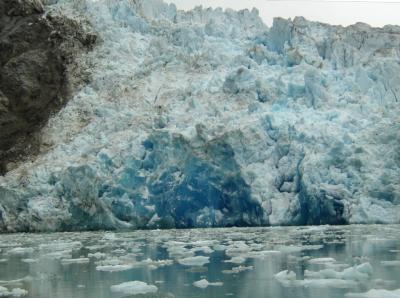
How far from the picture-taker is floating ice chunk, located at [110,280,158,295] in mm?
5410

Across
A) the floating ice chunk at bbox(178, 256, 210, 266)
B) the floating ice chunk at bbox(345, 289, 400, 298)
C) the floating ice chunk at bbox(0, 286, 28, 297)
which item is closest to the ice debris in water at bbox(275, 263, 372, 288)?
the floating ice chunk at bbox(345, 289, 400, 298)

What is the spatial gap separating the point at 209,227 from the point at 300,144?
9.38ft

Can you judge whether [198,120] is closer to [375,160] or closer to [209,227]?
[209,227]

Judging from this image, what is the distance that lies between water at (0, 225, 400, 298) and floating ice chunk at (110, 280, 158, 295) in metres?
0.08

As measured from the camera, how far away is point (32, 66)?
19969 mm

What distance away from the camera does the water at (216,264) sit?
5.34 metres

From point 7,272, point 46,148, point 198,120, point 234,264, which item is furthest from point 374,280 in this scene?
point 46,148

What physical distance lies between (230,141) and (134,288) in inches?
331

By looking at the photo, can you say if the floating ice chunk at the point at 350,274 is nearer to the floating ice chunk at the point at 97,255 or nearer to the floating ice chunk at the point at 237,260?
the floating ice chunk at the point at 237,260

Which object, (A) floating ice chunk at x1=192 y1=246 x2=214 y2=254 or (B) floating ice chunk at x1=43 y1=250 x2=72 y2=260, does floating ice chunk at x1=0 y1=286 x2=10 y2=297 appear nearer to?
(B) floating ice chunk at x1=43 y1=250 x2=72 y2=260

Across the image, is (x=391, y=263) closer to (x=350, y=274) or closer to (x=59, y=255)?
(x=350, y=274)

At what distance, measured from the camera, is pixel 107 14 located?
19.9 m

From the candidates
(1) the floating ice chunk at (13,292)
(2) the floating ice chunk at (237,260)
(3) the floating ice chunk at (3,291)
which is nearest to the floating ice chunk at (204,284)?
(2) the floating ice chunk at (237,260)

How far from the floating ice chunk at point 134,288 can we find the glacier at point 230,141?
7.84 metres
